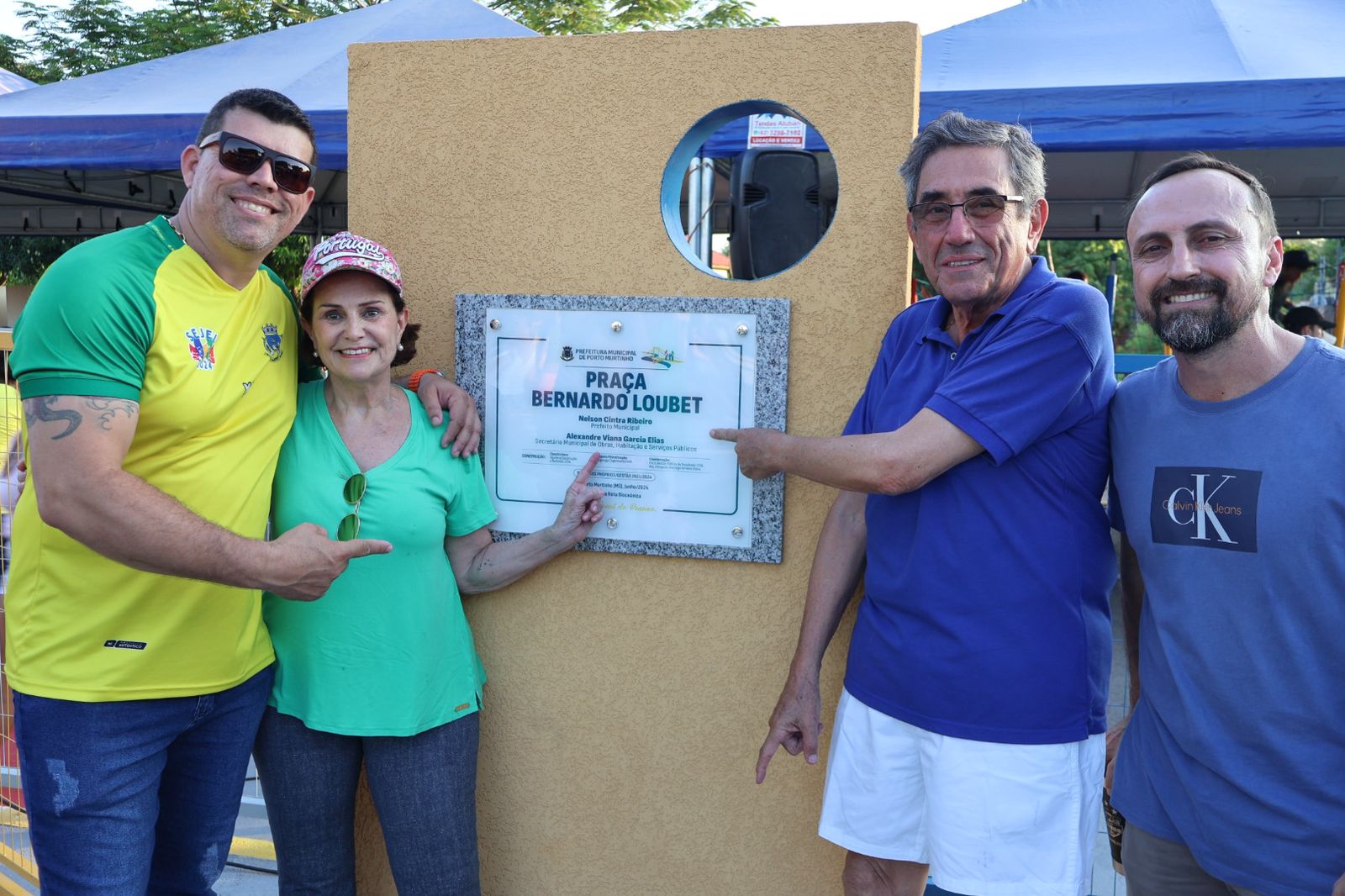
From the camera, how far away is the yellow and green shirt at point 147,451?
181 cm

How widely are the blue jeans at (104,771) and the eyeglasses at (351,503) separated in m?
0.40

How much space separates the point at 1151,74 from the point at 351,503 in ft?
12.8

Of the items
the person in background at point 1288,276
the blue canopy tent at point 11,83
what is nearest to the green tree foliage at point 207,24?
the blue canopy tent at point 11,83

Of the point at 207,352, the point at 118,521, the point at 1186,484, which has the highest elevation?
the point at 207,352

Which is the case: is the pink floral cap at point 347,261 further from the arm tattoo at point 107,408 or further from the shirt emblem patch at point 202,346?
the arm tattoo at point 107,408

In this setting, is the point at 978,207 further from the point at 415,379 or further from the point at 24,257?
the point at 24,257

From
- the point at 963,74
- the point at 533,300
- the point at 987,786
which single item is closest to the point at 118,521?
the point at 533,300

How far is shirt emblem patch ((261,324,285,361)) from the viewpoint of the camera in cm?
218

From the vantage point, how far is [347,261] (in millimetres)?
2111

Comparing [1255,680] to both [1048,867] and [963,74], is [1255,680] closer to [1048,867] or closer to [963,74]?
[1048,867]

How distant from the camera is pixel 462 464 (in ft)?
7.58

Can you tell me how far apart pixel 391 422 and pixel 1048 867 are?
5.04ft

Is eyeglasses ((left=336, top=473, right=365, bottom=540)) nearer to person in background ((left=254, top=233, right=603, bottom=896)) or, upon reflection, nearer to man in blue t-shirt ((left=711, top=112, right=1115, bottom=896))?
person in background ((left=254, top=233, right=603, bottom=896))

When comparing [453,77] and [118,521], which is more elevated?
[453,77]
